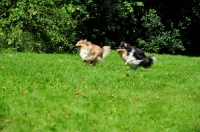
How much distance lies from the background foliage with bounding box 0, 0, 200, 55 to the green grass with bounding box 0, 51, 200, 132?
8.67 metres

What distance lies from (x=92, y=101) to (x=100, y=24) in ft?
55.3

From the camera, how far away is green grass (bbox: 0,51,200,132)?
301 inches

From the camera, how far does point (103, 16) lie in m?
25.0

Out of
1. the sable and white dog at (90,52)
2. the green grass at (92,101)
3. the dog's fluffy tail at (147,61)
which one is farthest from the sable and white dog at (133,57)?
the green grass at (92,101)

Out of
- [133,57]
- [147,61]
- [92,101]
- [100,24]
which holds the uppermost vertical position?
[100,24]

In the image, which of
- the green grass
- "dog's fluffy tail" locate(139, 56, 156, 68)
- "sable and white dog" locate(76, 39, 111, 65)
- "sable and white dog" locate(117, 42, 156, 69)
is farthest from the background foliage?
the green grass

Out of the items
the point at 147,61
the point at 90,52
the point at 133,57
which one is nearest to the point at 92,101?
the point at 133,57

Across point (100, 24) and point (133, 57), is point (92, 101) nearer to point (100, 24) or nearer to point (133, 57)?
point (133, 57)

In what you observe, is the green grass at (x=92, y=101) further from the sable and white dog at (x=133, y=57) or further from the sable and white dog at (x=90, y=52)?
the sable and white dog at (x=90, y=52)

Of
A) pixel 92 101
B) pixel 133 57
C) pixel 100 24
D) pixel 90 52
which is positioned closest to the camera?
pixel 92 101

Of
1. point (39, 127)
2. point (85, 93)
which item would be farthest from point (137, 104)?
point (39, 127)

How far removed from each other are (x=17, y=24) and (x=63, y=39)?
102 inches

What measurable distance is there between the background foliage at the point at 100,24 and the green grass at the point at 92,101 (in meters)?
8.67

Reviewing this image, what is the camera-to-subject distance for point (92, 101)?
8.91 m
